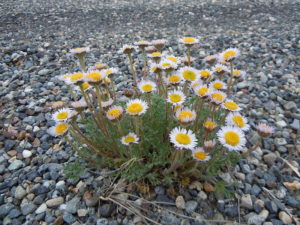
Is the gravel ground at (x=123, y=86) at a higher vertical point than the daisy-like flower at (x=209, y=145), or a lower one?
lower

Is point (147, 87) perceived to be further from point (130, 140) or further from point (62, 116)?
point (62, 116)

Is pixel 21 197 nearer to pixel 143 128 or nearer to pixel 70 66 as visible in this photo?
pixel 143 128

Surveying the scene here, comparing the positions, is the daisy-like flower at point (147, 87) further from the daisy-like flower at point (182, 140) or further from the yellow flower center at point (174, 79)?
the daisy-like flower at point (182, 140)

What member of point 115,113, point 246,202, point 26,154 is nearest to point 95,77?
point 115,113

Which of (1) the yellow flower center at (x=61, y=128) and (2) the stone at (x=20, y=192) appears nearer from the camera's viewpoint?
(1) the yellow flower center at (x=61, y=128)

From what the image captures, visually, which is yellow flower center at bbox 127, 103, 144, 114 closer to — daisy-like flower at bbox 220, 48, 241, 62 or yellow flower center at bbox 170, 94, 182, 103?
yellow flower center at bbox 170, 94, 182, 103

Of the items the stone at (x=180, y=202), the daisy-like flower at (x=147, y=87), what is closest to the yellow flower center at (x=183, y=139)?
the daisy-like flower at (x=147, y=87)
